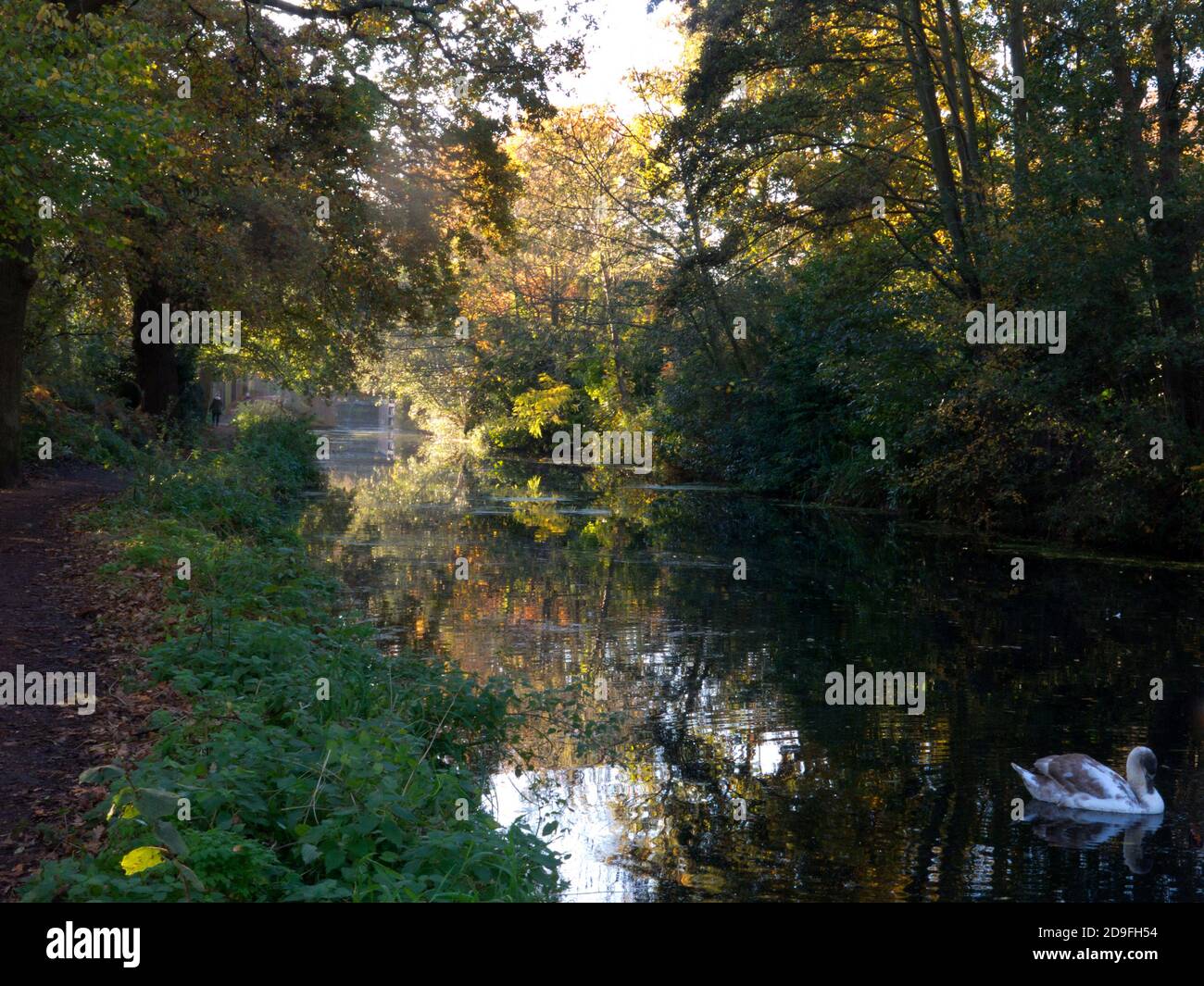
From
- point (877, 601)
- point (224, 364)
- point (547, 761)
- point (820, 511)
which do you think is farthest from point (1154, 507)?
point (224, 364)

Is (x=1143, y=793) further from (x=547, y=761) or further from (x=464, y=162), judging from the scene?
(x=464, y=162)

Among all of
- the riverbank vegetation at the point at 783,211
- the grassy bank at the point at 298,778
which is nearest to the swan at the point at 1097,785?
the grassy bank at the point at 298,778

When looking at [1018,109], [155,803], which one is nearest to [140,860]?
[155,803]

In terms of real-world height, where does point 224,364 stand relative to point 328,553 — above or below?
above

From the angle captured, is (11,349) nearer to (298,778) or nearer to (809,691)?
(809,691)

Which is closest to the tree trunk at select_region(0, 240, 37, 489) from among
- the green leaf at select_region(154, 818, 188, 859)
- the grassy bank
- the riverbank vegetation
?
the riverbank vegetation

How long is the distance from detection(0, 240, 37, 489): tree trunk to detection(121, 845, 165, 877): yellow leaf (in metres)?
13.7

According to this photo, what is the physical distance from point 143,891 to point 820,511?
2576 cm

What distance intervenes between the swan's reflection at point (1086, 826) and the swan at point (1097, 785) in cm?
5

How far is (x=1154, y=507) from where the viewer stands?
1959 centimetres

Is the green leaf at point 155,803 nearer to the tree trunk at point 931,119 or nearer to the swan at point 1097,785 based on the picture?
the swan at point 1097,785

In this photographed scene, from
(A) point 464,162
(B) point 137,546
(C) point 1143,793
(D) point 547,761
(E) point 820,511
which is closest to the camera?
(C) point 1143,793

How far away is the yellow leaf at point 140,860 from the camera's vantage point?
448cm

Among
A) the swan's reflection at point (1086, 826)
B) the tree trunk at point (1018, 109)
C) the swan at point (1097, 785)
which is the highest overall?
the tree trunk at point (1018, 109)
